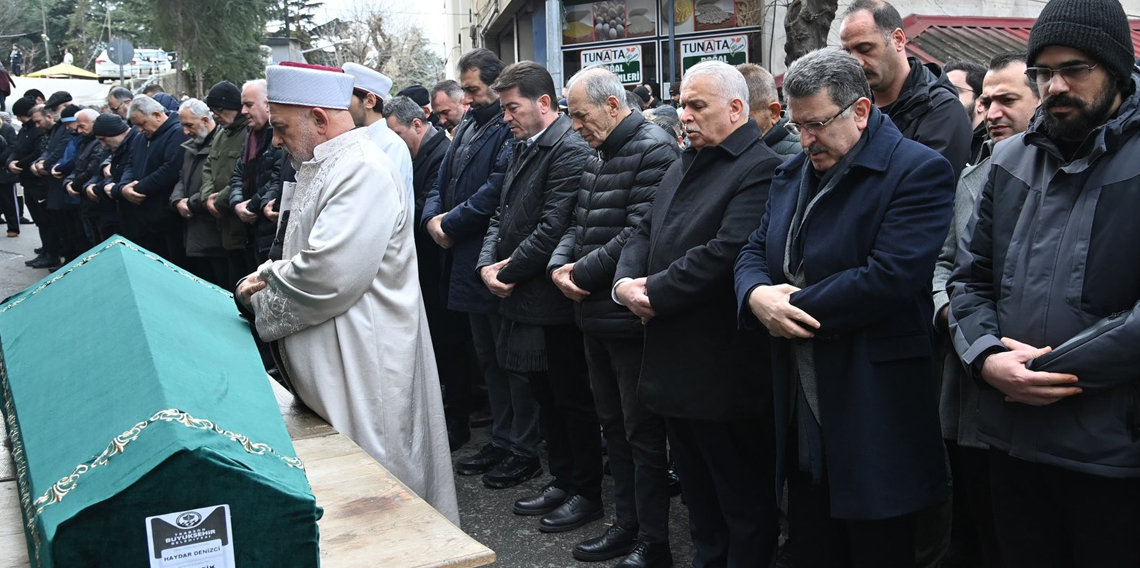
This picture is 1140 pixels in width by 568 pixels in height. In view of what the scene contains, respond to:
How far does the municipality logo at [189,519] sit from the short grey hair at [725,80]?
241 centimetres

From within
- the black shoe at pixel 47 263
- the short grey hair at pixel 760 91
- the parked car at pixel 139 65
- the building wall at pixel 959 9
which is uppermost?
the parked car at pixel 139 65

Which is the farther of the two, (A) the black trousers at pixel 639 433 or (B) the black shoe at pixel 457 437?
(B) the black shoe at pixel 457 437

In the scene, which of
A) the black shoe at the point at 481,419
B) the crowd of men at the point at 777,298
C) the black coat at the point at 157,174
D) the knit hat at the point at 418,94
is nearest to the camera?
the crowd of men at the point at 777,298

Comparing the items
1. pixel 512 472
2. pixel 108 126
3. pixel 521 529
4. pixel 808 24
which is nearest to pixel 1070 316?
pixel 521 529

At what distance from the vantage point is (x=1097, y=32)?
8.50ft

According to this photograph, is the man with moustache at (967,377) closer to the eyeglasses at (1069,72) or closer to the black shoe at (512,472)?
the eyeglasses at (1069,72)

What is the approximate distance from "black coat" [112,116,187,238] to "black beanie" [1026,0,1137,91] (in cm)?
800

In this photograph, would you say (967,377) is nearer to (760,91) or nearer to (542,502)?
(760,91)

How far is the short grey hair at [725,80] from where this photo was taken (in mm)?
3691

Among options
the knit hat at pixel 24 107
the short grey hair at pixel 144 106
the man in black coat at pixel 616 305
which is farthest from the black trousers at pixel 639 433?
the knit hat at pixel 24 107

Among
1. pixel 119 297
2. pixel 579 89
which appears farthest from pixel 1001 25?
pixel 119 297

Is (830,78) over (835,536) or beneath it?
over

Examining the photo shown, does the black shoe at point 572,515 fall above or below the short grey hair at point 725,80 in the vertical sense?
below

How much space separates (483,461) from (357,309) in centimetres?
209
